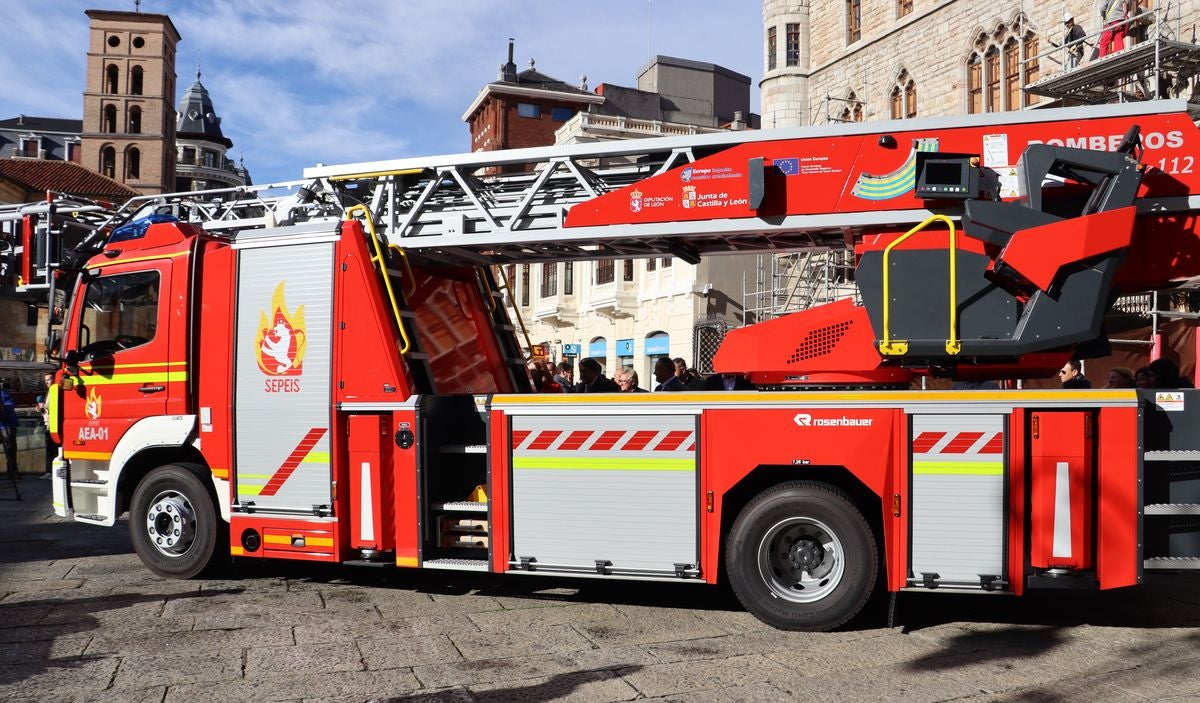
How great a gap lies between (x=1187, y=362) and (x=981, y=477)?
1332 cm

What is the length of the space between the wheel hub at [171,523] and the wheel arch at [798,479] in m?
4.56

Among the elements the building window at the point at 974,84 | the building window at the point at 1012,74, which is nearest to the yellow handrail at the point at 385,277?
the building window at the point at 1012,74

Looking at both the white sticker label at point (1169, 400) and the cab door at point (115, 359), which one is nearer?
the white sticker label at point (1169, 400)

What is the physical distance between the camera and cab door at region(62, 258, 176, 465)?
8.39m

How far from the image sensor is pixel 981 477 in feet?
20.5

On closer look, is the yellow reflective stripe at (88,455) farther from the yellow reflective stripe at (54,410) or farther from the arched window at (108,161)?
the arched window at (108,161)

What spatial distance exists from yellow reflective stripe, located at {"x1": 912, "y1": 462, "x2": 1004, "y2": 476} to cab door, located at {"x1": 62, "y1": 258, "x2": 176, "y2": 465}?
5952mm

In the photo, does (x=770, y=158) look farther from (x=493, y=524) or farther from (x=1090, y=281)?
(x=493, y=524)

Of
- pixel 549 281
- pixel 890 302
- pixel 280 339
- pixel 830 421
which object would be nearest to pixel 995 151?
pixel 890 302

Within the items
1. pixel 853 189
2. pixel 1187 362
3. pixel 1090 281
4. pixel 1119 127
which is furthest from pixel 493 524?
pixel 1187 362

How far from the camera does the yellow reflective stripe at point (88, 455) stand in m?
8.61

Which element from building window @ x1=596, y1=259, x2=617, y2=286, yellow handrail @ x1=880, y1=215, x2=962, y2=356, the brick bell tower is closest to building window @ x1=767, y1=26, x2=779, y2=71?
building window @ x1=596, y1=259, x2=617, y2=286

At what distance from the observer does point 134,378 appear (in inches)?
335

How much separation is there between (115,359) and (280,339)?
183cm
